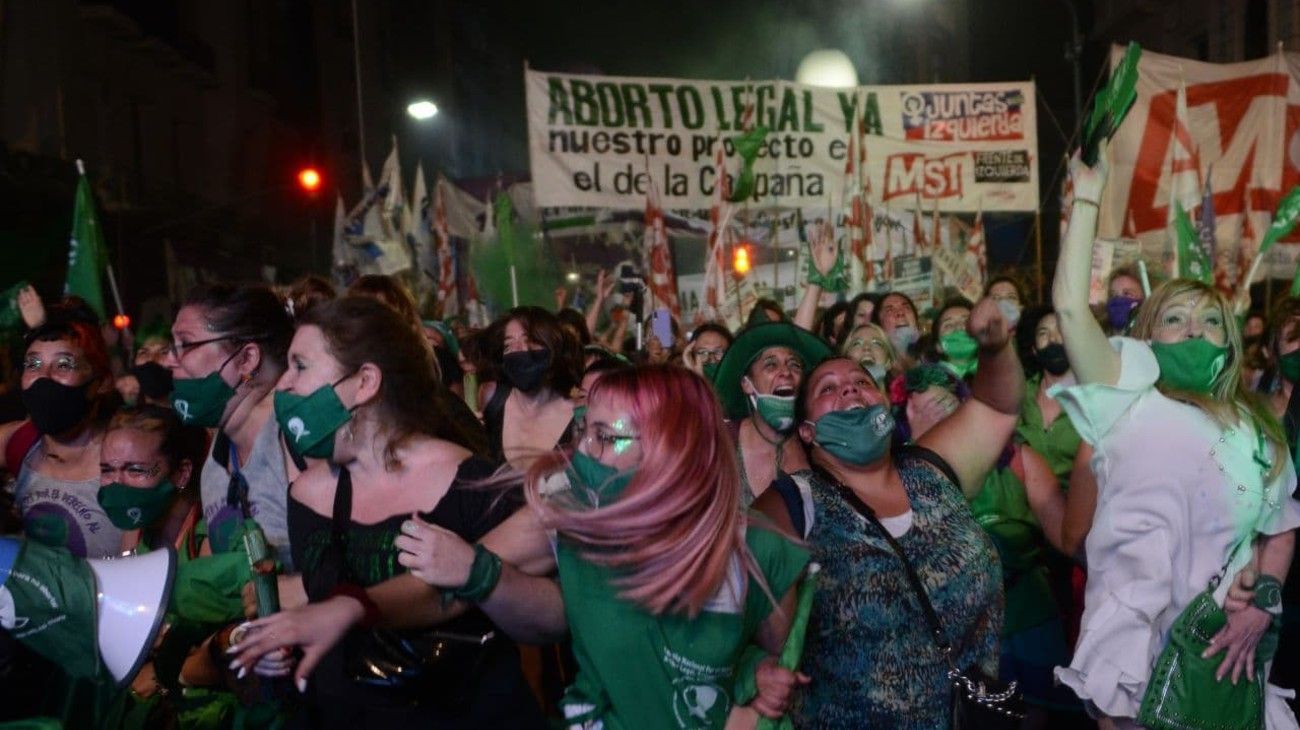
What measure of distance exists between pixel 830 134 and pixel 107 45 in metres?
16.7

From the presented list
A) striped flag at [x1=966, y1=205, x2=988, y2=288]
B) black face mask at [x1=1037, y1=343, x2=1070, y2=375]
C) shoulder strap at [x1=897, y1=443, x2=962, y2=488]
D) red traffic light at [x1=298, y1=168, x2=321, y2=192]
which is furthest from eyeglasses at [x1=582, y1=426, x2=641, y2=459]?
red traffic light at [x1=298, y1=168, x2=321, y2=192]

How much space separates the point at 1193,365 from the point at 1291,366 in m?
2.20

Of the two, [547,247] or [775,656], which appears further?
[547,247]

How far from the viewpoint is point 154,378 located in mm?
5867

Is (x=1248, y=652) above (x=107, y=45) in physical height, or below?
below

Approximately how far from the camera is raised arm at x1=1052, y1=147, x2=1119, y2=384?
3768 mm

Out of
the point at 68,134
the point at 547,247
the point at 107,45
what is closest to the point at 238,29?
the point at 107,45

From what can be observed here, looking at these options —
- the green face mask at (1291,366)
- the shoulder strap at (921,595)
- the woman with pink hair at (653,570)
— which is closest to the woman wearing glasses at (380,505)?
the woman with pink hair at (653,570)

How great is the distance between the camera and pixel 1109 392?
3.81 metres

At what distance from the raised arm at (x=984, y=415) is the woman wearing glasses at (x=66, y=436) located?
2907 mm

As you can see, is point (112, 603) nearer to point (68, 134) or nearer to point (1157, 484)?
point (1157, 484)

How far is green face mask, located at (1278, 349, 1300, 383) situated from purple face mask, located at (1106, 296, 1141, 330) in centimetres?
150

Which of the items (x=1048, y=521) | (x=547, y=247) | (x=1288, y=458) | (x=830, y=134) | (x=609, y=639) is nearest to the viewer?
(x=609, y=639)

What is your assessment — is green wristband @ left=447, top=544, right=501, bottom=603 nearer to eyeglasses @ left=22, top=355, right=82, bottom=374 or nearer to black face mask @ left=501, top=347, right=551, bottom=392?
eyeglasses @ left=22, top=355, right=82, bottom=374
